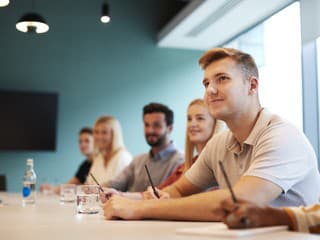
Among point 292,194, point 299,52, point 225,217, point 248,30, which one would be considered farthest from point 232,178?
point 248,30

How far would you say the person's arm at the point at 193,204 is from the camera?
4.81ft

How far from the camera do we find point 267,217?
1.18 meters

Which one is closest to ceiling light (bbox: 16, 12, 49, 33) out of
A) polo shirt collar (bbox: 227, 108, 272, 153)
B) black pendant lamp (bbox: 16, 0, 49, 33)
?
black pendant lamp (bbox: 16, 0, 49, 33)

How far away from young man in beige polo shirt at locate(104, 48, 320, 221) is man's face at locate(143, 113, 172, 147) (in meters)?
1.45

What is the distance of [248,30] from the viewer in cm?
529

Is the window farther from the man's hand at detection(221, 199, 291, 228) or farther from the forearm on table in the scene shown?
the man's hand at detection(221, 199, 291, 228)

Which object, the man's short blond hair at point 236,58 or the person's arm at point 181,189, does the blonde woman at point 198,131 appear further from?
the man's short blond hair at point 236,58

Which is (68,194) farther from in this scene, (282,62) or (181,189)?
(282,62)

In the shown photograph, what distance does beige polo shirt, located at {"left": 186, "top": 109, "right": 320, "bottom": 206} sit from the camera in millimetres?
1565

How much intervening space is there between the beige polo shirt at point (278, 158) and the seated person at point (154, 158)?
1.49 meters

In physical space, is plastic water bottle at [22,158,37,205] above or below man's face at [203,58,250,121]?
below

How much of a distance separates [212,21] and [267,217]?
164 inches

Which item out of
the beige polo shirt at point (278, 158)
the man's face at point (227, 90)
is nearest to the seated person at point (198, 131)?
the beige polo shirt at point (278, 158)

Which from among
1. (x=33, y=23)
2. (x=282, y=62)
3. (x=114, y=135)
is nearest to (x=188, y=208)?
(x=33, y=23)
